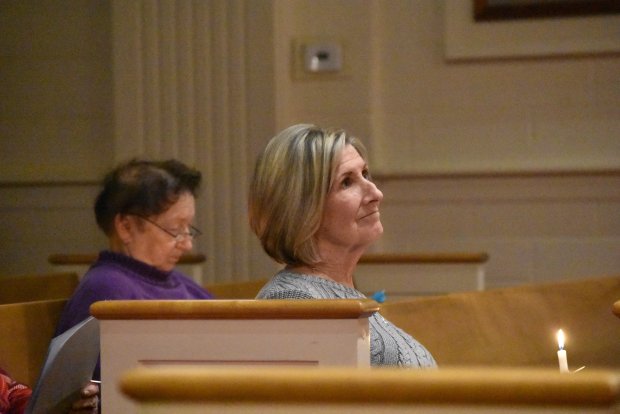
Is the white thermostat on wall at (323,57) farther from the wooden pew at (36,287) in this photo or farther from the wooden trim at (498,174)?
the wooden pew at (36,287)

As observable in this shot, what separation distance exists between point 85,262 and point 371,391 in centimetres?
353

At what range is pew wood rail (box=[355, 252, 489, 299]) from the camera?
4.31 meters

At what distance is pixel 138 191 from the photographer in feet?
10.5

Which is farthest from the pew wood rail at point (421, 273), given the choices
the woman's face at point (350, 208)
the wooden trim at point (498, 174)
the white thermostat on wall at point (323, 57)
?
the woman's face at point (350, 208)

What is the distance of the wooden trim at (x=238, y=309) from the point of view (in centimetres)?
164

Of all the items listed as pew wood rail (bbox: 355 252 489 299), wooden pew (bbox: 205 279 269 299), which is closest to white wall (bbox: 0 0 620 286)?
pew wood rail (bbox: 355 252 489 299)

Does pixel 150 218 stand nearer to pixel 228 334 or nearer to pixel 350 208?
pixel 350 208

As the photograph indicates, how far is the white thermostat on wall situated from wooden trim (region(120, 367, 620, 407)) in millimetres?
3729

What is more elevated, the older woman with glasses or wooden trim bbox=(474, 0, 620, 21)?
wooden trim bbox=(474, 0, 620, 21)

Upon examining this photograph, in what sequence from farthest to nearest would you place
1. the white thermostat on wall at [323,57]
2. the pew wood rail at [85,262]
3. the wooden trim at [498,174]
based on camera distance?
the white thermostat on wall at [323,57], the wooden trim at [498,174], the pew wood rail at [85,262]

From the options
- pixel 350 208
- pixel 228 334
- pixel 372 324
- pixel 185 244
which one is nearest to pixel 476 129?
pixel 185 244

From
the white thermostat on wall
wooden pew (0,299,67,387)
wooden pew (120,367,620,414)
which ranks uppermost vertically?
the white thermostat on wall

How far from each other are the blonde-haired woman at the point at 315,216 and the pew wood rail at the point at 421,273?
2.18 meters

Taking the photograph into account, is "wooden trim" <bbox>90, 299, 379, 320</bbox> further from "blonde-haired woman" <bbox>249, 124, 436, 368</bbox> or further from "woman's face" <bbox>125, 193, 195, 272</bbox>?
"woman's face" <bbox>125, 193, 195, 272</bbox>
